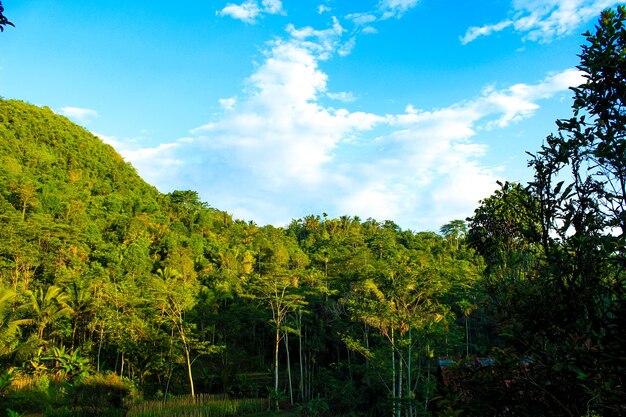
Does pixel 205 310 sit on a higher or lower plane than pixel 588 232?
lower

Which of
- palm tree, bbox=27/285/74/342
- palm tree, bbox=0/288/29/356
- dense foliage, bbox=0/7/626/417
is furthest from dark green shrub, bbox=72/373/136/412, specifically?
palm tree, bbox=27/285/74/342

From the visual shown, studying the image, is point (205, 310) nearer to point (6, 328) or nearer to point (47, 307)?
point (47, 307)

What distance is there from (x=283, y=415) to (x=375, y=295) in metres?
7.50

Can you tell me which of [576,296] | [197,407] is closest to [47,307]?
[197,407]

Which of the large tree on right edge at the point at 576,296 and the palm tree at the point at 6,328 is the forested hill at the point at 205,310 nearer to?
the palm tree at the point at 6,328

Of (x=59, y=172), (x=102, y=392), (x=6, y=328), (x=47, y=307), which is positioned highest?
(x=59, y=172)

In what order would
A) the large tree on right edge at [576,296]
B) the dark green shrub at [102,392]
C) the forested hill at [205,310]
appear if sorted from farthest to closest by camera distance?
the forested hill at [205,310] → the dark green shrub at [102,392] → the large tree on right edge at [576,296]

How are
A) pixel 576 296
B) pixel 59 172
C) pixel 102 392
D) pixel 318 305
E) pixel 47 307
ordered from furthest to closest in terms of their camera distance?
pixel 59 172, pixel 318 305, pixel 47 307, pixel 102 392, pixel 576 296

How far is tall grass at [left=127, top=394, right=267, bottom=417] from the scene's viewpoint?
16.2 m

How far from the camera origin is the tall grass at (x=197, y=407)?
53.3 ft

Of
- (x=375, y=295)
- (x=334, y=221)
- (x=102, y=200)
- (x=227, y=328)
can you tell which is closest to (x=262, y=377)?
(x=227, y=328)

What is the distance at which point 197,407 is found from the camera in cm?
1738

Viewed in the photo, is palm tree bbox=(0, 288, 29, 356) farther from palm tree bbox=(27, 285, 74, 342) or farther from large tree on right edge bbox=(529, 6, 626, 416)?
large tree on right edge bbox=(529, 6, 626, 416)

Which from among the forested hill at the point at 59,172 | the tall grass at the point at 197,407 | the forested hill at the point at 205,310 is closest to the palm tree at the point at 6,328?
the forested hill at the point at 205,310
